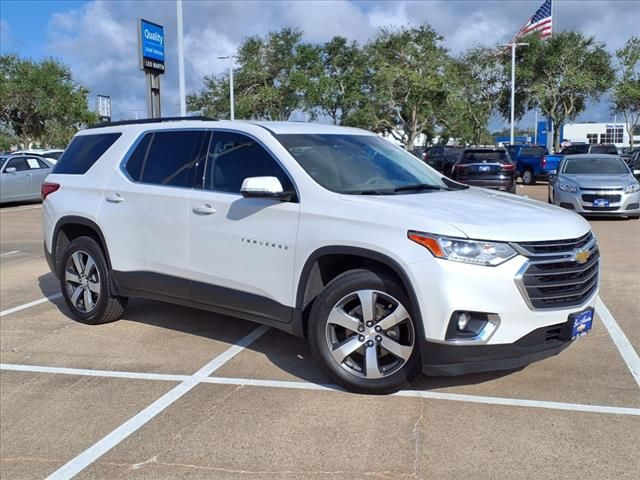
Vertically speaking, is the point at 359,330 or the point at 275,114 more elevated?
the point at 275,114

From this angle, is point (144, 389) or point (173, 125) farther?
point (173, 125)

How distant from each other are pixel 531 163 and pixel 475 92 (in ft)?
64.9

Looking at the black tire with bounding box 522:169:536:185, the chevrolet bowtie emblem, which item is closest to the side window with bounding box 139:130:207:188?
the chevrolet bowtie emblem

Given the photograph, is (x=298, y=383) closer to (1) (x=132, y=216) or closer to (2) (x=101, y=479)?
(2) (x=101, y=479)

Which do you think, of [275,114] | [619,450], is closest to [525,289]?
[619,450]

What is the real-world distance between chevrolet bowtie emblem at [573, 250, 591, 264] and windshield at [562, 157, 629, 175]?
11570mm

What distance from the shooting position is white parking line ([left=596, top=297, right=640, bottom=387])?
484 cm

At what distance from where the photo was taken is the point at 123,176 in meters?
5.79

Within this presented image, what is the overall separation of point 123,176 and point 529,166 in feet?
75.1

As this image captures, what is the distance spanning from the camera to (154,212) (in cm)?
539

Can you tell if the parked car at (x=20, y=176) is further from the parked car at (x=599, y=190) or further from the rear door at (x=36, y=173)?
the parked car at (x=599, y=190)

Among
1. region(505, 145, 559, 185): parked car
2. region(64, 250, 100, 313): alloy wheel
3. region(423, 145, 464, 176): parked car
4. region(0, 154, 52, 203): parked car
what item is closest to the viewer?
region(64, 250, 100, 313): alloy wheel

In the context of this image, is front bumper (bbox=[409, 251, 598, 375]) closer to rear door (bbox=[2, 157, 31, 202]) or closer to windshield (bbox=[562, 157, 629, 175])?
windshield (bbox=[562, 157, 629, 175])

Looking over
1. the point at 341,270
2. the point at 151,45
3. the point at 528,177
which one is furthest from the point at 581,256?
the point at 528,177
